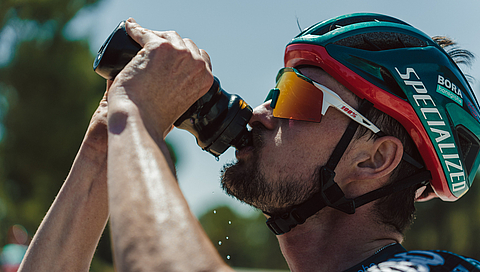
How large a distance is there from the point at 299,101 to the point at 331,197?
0.61 metres

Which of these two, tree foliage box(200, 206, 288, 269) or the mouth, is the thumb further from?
tree foliage box(200, 206, 288, 269)

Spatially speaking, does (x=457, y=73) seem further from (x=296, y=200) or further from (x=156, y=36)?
(x=156, y=36)

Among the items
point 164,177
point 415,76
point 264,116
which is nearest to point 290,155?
point 264,116

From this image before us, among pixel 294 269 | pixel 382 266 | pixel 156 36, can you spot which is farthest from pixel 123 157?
pixel 294 269

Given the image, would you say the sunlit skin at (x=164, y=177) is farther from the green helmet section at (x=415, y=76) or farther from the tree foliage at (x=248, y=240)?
the tree foliage at (x=248, y=240)

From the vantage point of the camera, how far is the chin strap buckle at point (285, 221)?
2.29 metres

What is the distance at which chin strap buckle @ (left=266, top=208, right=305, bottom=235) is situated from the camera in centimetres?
229

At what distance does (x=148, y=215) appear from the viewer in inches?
44.9

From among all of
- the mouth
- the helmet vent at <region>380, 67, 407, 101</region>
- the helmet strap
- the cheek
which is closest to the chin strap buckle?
the helmet strap

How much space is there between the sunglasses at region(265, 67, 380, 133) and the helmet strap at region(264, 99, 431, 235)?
72 mm

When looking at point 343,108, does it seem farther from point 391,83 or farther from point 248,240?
point 248,240

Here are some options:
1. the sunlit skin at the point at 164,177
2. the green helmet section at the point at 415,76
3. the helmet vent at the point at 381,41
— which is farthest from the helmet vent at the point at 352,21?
the sunlit skin at the point at 164,177

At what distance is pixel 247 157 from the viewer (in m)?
2.38

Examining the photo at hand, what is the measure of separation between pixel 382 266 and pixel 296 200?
75 centimetres
